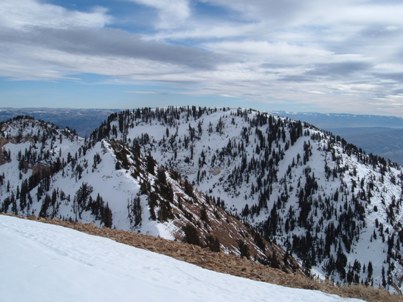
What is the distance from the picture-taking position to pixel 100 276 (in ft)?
50.8

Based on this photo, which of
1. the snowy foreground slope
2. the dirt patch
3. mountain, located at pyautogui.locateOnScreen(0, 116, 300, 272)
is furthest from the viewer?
mountain, located at pyautogui.locateOnScreen(0, 116, 300, 272)

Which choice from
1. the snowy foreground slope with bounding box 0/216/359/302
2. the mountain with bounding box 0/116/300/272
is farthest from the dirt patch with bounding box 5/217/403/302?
the mountain with bounding box 0/116/300/272

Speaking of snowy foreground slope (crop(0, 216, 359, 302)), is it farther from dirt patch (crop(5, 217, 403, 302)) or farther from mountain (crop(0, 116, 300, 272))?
mountain (crop(0, 116, 300, 272))

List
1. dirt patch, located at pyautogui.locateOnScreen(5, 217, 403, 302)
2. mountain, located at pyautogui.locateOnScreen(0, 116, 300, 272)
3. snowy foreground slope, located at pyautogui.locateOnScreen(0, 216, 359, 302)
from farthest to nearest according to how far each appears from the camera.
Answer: mountain, located at pyautogui.locateOnScreen(0, 116, 300, 272) → dirt patch, located at pyautogui.locateOnScreen(5, 217, 403, 302) → snowy foreground slope, located at pyautogui.locateOnScreen(0, 216, 359, 302)

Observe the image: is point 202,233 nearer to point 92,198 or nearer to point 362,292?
point 92,198

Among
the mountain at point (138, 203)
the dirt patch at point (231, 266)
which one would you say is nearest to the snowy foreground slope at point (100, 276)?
the dirt patch at point (231, 266)

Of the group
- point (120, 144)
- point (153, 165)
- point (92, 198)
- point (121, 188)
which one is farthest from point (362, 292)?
point (120, 144)

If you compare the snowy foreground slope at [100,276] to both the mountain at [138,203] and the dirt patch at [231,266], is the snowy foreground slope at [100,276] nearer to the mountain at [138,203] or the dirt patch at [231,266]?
the dirt patch at [231,266]

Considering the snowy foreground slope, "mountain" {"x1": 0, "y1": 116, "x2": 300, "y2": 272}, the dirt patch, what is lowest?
"mountain" {"x1": 0, "y1": 116, "x2": 300, "y2": 272}

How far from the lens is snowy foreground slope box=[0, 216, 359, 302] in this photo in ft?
→ 43.7

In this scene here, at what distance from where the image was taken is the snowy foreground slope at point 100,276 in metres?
13.3

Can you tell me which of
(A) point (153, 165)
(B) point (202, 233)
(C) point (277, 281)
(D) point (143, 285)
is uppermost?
(D) point (143, 285)

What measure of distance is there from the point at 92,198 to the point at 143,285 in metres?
111

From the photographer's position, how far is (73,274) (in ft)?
49.3
